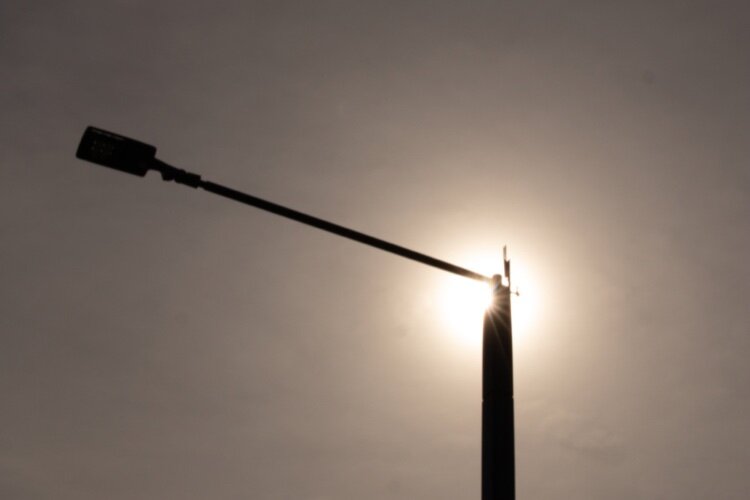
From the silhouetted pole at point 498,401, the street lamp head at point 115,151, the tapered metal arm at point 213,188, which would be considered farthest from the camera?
the tapered metal arm at point 213,188

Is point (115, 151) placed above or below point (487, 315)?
above

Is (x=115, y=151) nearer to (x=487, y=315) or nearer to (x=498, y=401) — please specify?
(x=487, y=315)

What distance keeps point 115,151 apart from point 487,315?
3343 millimetres

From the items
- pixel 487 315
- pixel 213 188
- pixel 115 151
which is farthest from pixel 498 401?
pixel 115 151

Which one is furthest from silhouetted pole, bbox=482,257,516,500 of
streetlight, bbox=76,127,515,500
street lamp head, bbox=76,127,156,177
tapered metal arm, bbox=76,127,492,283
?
street lamp head, bbox=76,127,156,177

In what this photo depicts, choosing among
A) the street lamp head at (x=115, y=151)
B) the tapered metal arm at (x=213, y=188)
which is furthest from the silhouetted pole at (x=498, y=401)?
the street lamp head at (x=115, y=151)

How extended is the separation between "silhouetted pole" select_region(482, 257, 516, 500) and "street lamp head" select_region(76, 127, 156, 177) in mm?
3104

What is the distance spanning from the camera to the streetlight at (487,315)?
577 cm

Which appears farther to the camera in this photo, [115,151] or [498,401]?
[115,151]

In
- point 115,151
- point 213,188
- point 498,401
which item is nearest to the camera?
point 498,401

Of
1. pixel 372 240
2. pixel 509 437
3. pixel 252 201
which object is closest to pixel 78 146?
pixel 252 201

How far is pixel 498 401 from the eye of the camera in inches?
238

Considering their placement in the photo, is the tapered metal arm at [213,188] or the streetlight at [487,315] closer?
the streetlight at [487,315]

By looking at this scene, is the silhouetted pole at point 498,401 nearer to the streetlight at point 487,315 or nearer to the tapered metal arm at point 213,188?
the streetlight at point 487,315
